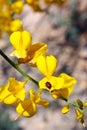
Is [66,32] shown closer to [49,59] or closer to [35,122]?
[35,122]

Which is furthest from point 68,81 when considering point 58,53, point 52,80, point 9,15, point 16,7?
point 58,53

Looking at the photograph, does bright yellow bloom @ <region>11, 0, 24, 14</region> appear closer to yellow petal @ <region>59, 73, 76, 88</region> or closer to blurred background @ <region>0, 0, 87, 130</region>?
A: yellow petal @ <region>59, 73, 76, 88</region>

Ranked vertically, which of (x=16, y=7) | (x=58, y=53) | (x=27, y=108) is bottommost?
(x=58, y=53)

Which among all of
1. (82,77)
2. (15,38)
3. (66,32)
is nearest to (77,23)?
(66,32)

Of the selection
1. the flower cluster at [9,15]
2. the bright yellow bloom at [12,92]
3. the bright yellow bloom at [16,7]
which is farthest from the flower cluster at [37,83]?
the bright yellow bloom at [16,7]

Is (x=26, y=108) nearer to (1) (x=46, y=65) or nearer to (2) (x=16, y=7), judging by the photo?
(1) (x=46, y=65)

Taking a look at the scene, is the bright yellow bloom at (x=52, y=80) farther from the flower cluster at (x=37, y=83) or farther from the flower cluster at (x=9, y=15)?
the flower cluster at (x=9, y=15)
